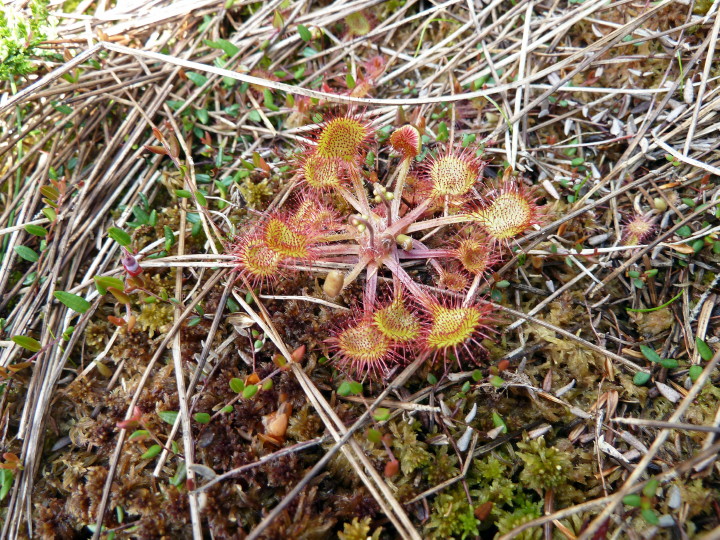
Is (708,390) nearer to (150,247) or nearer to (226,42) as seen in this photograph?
(150,247)

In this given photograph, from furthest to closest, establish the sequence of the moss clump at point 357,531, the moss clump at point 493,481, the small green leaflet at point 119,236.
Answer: the small green leaflet at point 119,236 → the moss clump at point 493,481 → the moss clump at point 357,531

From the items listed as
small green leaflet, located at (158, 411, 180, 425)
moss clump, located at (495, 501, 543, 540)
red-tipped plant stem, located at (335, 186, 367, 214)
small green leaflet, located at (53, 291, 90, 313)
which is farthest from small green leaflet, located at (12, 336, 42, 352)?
moss clump, located at (495, 501, 543, 540)

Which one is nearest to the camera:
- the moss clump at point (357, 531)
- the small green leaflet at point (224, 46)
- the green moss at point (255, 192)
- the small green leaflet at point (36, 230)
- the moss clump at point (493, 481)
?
the moss clump at point (357, 531)

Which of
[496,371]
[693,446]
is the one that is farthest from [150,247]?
[693,446]

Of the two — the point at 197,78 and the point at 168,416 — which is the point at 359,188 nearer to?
the point at 197,78

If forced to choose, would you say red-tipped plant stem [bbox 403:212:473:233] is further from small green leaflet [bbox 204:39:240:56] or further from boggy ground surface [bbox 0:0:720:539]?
small green leaflet [bbox 204:39:240:56]

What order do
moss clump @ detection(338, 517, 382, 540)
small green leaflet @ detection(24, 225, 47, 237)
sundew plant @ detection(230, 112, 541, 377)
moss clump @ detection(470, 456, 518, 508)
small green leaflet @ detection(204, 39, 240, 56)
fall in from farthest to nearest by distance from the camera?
1. small green leaflet @ detection(204, 39, 240, 56)
2. small green leaflet @ detection(24, 225, 47, 237)
3. sundew plant @ detection(230, 112, 541, 377)
4. moss clump @ detection(470, 456, 518, 508)
5. moss clump @ detection(338, 517, 382, 540)

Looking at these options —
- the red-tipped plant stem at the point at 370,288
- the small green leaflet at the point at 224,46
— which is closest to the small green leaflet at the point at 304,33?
the small green leaflet at the point at 224,46

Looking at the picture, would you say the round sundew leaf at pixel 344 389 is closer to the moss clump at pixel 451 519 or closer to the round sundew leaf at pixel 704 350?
the moss clump at pixel 451 519

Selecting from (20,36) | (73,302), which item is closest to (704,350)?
(73,302)
